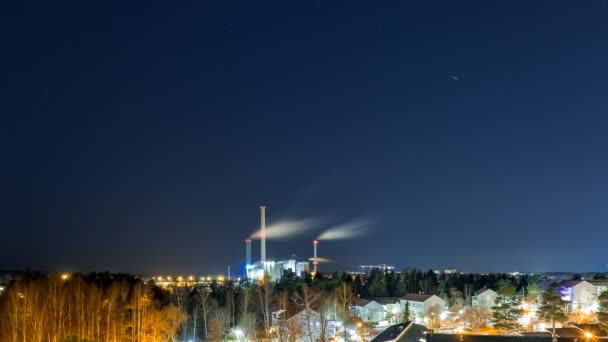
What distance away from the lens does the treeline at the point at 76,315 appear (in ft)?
58.5

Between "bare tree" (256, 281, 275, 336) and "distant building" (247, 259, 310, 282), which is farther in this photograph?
"distant building" (247, 259, 310, 282)

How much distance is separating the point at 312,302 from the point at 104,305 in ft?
44.9

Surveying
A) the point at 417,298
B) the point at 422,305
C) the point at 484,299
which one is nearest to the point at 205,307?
the point at 422,305

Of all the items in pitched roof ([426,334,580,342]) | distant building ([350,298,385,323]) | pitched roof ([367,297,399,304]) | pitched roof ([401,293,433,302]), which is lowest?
distant building ([350,298,385,323])

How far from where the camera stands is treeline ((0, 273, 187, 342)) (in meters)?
17.8

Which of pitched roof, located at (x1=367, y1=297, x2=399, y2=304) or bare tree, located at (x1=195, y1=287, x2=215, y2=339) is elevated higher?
bare tree, located at (x1=195, y1=287, x2=215, y2=339)

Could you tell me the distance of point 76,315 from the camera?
64.1ft

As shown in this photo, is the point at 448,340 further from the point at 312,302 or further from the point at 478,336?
the point at 312,302

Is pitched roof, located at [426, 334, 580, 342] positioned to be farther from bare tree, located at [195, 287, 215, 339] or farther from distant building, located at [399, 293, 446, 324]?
distant building, located at [399, 293, 446, 324]

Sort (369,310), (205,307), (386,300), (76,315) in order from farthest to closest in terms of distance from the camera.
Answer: (386,300) < (369,310) < (205,307) < (76,315)

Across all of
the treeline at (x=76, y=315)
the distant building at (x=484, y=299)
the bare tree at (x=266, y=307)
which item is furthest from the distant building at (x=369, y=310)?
the treeline at (x=76, y=315)

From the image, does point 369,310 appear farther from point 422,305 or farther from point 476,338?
point 476,338

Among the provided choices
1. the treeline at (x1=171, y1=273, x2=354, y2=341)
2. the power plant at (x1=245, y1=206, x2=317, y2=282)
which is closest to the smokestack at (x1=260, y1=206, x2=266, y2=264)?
the power plant at (x1=245, y1=206, x2=317, y2=282)

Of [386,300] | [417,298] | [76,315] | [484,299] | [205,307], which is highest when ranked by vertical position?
[76,315]
